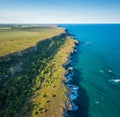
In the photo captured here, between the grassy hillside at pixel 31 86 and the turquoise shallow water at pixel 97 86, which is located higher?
the grassy hillside at pixel 31 86

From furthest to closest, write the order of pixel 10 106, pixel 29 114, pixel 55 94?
1. pixel 55 94
2. pixel 10 106
3. pixel 29 114

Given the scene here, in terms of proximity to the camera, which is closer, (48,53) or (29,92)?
(29,92)

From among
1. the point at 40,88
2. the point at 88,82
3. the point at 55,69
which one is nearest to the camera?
the point at 40,88

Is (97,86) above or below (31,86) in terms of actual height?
below

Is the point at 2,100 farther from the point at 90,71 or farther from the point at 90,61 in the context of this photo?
the point at 90,61

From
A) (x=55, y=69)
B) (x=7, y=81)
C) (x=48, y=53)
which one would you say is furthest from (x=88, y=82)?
(x=48, y=53)

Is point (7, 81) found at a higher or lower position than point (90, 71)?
higher

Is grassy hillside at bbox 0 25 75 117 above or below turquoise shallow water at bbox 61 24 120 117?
above

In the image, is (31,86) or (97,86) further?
(97,86)
